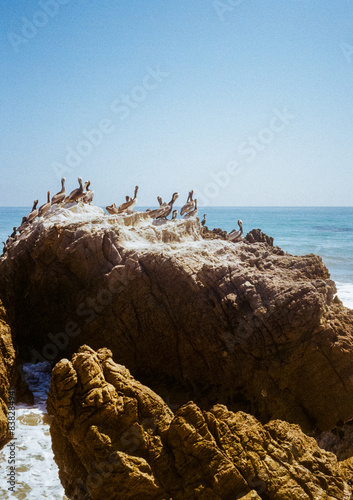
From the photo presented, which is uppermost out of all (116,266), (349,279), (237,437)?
(116,266)

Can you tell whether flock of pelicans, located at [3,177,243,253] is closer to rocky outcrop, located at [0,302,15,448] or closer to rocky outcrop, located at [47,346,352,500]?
rocky outcrop, located at [0,302,15,448]

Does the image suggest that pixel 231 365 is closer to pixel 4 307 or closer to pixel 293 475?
pixel 293 475

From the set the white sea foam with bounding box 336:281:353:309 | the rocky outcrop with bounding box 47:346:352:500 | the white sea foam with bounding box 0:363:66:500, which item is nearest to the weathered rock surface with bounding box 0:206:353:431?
the white sea foam with bounding box 0:363:66:500

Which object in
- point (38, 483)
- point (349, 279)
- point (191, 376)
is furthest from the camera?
point (349, 279)

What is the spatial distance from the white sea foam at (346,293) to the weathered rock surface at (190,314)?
835 centimetres

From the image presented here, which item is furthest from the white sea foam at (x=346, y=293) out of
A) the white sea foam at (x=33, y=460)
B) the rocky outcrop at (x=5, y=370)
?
the rocky outcrop at (x=5, y=370)

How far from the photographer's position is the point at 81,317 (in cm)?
830

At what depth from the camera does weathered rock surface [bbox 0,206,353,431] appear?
7.20 m

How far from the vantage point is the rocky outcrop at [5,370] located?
21.2 ft

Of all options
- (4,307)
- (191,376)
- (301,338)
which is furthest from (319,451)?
(4,307)

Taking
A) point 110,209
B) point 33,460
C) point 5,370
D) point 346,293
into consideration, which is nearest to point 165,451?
point 33,460

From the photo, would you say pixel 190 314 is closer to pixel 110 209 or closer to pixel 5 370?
pixel 5 370

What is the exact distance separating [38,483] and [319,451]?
11.3 ft

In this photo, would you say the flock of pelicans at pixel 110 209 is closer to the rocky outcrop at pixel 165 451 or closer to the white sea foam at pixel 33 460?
the white sea foam at pixel 33 460
